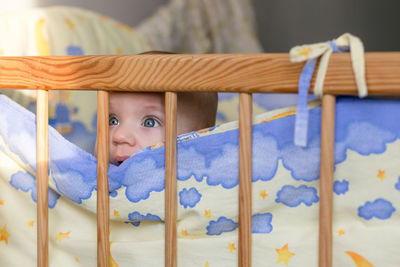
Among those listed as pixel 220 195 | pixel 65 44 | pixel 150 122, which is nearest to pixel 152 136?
pixel 150 122

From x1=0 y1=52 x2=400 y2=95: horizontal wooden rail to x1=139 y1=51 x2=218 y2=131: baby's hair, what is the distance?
0.26m

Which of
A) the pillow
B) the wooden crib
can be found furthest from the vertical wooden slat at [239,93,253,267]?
the pillow

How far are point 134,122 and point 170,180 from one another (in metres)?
0.25

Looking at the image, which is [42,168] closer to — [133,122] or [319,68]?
[133,122]

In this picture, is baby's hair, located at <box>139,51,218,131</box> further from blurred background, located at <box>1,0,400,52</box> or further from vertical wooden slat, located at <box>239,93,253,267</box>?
blurred background, located at <box>1,0,400,52</box>

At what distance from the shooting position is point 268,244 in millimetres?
728

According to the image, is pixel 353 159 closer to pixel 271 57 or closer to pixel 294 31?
pixel 271 57

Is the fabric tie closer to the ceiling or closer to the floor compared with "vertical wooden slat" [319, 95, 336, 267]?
closer to the ceiling

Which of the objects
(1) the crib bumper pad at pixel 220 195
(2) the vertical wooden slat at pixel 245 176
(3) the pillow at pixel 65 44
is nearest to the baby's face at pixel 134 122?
(1) the crib bumper pad at pixel 220 195

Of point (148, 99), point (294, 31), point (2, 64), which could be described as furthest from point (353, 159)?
point (294, 31)

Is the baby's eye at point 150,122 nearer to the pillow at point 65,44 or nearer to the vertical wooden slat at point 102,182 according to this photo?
the vertical wooden slat at point 102,182

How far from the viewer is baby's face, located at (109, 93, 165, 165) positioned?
0.93 meters

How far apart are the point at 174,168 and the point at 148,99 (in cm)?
24

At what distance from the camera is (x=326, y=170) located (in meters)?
0.66
